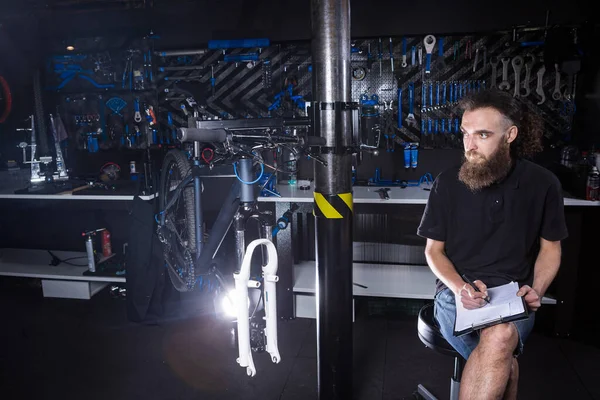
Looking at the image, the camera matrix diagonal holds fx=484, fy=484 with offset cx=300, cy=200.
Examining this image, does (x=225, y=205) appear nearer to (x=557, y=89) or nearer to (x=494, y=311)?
(x=494, y=311)

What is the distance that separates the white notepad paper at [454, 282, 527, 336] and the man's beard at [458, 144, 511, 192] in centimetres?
44

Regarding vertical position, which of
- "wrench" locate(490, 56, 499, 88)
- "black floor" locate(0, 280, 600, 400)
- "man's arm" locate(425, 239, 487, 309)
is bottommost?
"black floor" locate(0, 280, 600, 400)

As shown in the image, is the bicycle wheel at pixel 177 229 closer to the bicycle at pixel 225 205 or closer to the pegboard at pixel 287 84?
the bicycle at pixel 225 205

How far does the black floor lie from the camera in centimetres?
280

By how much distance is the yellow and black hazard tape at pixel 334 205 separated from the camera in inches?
89.4

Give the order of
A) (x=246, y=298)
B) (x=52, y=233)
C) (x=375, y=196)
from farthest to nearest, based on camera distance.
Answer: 1. (x=52, y=233)
2. (x=375, y=196)
3. (x=246, y=298)

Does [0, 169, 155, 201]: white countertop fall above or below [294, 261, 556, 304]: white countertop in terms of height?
above

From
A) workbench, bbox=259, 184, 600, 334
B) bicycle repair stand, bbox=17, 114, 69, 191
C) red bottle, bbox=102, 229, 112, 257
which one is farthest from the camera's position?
red bottle, bbox=102, 229, 112, 257

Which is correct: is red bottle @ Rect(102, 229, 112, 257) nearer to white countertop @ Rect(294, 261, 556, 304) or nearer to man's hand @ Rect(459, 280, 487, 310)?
white countertop @ Rect(294, 261, 556, 304)

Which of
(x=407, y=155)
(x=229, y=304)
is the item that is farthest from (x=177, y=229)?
(x=407, y=155)

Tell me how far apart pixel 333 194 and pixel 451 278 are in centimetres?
64

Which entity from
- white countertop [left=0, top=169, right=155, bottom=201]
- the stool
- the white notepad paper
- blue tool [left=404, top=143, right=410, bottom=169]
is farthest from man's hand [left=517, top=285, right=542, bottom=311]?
white countertop [left=0, top=169, right=155, bottom=201]

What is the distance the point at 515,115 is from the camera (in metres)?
2.14

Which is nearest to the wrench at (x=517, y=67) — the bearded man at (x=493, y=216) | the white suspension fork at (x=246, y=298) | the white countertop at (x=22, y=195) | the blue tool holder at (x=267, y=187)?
the bearded man at (x=493, y=216)
